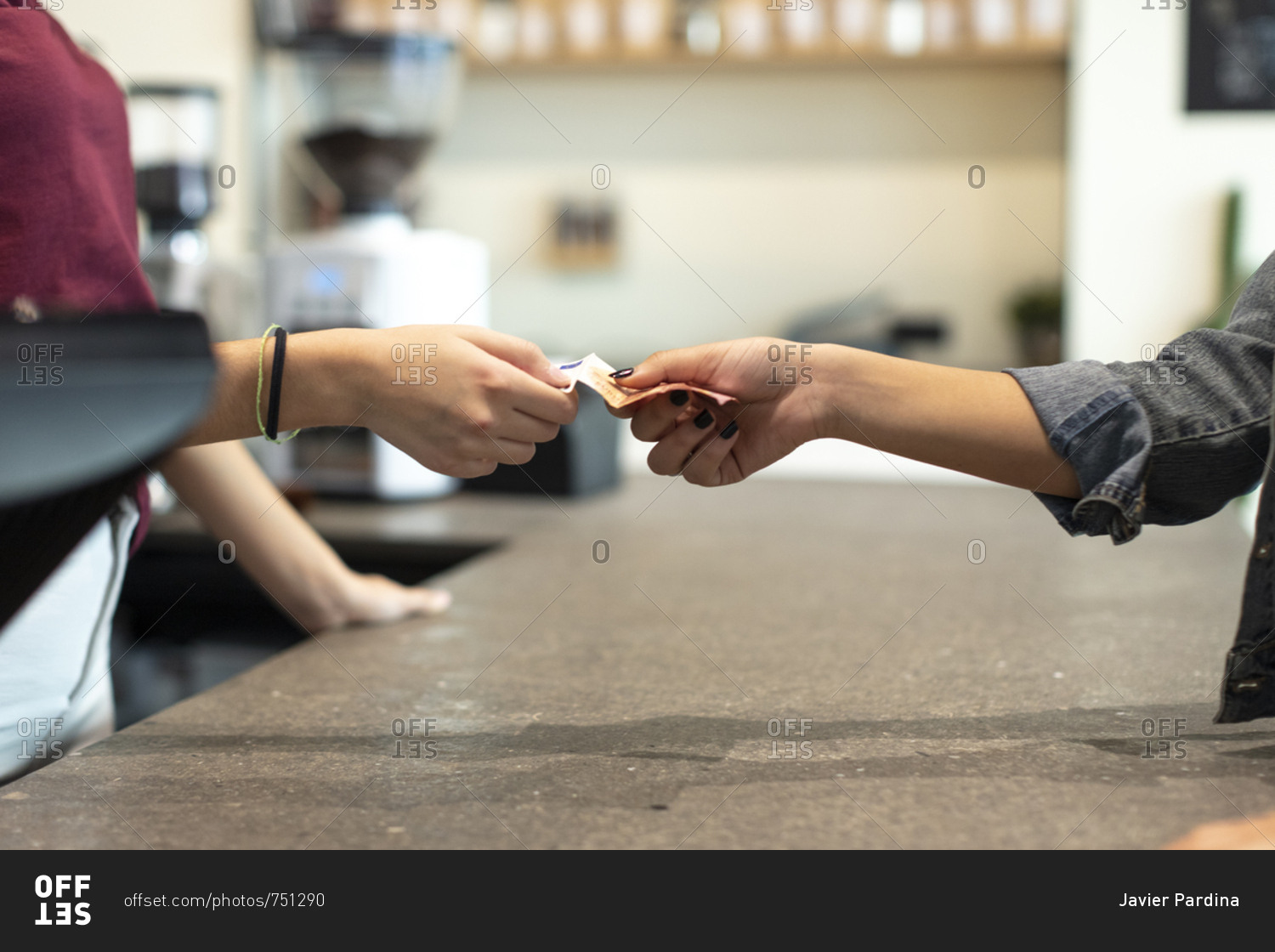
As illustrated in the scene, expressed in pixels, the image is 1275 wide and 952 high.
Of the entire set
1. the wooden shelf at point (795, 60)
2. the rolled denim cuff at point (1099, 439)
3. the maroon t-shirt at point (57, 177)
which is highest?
the wooden shelf at point (795, 60)

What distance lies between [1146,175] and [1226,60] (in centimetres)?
22

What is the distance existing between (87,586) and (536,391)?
1.37ft

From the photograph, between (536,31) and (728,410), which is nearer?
(728,410)

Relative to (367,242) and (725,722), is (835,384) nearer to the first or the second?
(725,722)

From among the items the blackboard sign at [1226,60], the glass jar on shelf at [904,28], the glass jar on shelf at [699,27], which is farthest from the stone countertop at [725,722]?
the glass jar on shelf at [699,27]

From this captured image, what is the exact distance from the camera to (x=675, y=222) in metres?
2.65

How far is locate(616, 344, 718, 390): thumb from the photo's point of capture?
Result: 0.75 metres

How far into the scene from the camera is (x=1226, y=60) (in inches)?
75.4

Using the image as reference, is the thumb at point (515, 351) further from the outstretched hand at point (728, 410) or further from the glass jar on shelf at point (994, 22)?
the glass jar on shelf at point (994, 22)

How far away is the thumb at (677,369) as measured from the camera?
0.75 metres

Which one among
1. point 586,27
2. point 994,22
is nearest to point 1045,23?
point 994,22

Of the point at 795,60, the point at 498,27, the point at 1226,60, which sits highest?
the point at 498,27
